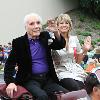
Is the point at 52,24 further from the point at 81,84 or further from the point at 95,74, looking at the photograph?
the point at 95,74

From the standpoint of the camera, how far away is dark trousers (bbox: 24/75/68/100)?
4.44 meters

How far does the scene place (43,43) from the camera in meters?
4.77

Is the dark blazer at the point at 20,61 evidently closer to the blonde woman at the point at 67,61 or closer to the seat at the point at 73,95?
the blonde woman at the point at 67,61

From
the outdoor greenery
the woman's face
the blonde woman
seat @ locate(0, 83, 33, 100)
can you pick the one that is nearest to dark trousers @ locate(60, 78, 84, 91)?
the blonde woman

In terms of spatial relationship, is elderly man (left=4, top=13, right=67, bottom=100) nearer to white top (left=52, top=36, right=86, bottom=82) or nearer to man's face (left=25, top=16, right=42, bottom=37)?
man's face (left=25, top=16, right=42, bottom=37)

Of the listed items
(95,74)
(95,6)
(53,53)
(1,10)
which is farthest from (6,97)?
(95,6)

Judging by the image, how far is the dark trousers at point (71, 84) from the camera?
479 cm

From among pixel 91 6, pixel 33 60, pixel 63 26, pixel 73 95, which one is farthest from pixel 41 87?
pixel 91 6

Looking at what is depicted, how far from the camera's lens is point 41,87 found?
4684 millimetres

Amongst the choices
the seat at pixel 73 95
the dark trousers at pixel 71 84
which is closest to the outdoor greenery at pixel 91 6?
the dark trousers at pixel 71 84

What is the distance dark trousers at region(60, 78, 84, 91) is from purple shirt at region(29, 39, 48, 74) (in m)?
0.29

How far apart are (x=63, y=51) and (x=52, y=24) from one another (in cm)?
63

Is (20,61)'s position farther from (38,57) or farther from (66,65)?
(66,65)

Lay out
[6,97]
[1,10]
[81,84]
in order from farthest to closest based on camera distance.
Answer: [1,10] → [81,84] → [6,97]
